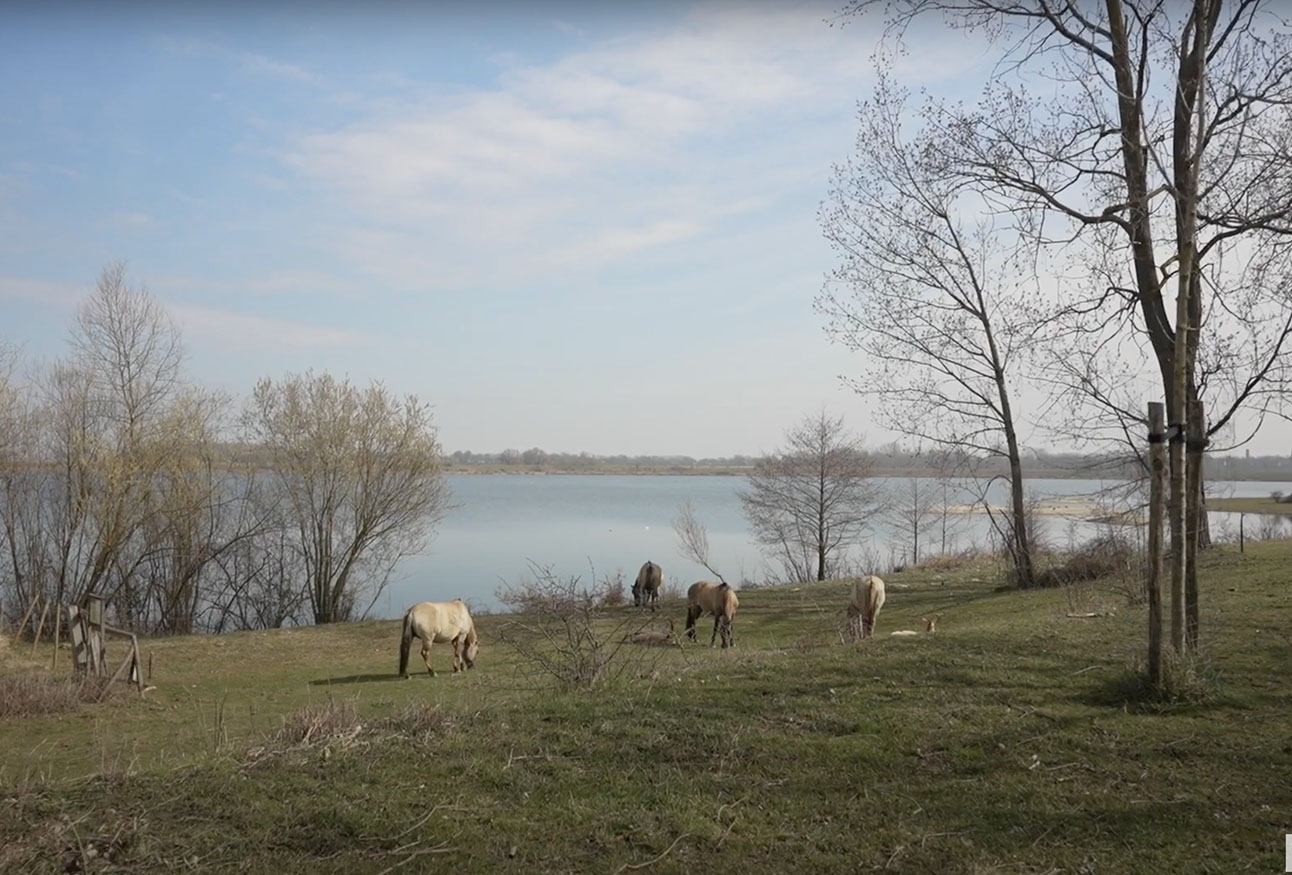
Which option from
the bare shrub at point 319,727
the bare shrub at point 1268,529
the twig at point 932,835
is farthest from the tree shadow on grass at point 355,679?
the bare shrub at point 1268,529

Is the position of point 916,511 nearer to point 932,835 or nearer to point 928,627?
point 928,627

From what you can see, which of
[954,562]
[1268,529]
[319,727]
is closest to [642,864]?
[319,727]

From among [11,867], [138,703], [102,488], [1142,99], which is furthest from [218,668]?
[1142,99]

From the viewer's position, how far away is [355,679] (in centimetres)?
1655

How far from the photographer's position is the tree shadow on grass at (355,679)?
16120 millimetres

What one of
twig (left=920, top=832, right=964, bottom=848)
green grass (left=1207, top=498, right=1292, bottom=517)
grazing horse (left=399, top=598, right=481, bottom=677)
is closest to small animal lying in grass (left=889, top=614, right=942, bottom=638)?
twig (left=920, top=832, right=964, bottom=848)

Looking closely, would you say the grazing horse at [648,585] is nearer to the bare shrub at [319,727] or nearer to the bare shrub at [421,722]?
the bare shrub at [421,722]

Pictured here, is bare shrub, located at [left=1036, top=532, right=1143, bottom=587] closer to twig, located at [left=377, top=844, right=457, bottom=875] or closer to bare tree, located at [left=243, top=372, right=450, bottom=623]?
twig, located at [left=377, top=844, right=457, bottom=875]

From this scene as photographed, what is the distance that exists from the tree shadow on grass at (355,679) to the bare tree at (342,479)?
16.9 metres

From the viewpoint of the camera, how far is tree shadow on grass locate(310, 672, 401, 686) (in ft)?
52.9

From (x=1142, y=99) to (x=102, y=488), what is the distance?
26906 mm

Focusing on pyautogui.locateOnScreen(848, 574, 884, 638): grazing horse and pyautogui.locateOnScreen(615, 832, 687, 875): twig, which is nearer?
pyautogui.locateOnScreen(615, 832, 687, 875): twig

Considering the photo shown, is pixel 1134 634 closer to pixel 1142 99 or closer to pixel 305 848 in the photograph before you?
pixel 1142 99

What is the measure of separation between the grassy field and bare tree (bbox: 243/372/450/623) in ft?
86.8
